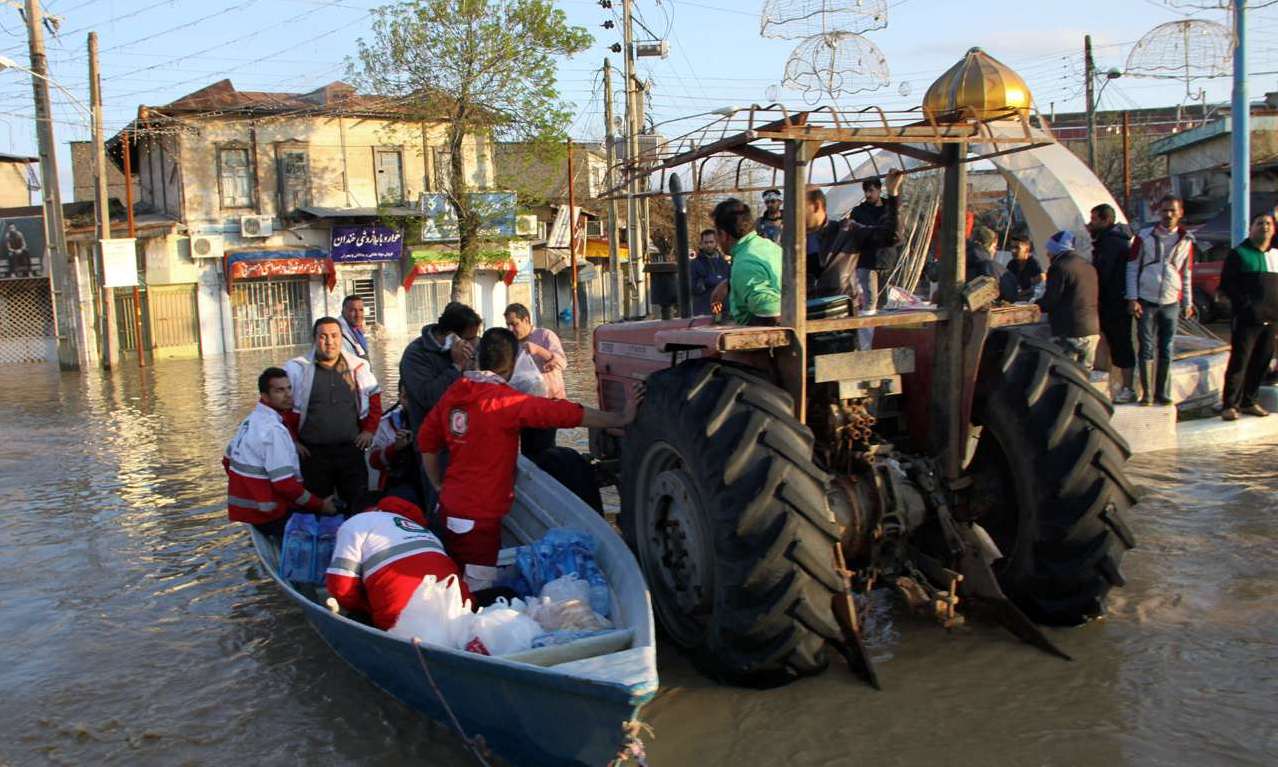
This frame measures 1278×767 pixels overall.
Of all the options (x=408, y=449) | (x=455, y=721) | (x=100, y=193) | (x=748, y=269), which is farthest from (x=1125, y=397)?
(x=100, y=193)

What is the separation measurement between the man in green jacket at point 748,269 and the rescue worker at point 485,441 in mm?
786

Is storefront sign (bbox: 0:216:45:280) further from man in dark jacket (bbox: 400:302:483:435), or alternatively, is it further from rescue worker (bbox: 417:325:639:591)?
rescue worker (bbox: 417:325:639:591)

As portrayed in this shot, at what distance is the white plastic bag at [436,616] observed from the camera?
13.6ft

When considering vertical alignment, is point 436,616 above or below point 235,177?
below

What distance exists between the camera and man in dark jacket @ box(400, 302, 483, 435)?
659 centimetres

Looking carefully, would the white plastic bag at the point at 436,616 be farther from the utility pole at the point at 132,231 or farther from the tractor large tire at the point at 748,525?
the utility pole at the point at 132,231

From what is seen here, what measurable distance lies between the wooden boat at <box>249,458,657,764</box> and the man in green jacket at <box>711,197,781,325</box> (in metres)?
1.21

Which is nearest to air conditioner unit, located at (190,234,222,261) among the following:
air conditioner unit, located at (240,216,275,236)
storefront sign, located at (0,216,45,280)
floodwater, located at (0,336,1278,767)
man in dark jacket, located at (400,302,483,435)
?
air conditioner unit, located at (240,216,275,236)

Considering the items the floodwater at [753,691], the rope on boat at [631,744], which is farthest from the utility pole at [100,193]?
the rope on boat at [631,744]

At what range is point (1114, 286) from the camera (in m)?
9.16

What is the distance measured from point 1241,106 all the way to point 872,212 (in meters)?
7.63

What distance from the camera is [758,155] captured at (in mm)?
4793

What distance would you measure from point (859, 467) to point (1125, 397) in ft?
18.9

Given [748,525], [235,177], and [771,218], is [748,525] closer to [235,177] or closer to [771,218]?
[771,218]
